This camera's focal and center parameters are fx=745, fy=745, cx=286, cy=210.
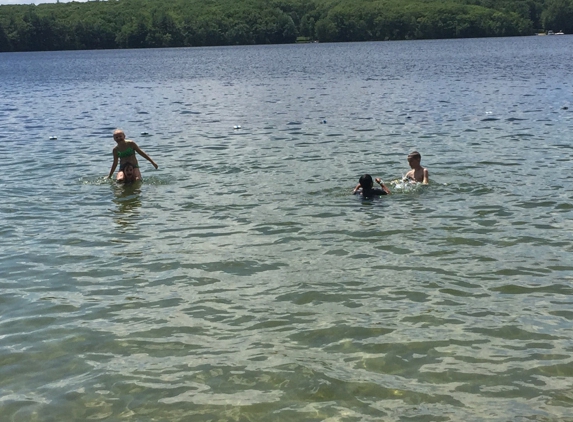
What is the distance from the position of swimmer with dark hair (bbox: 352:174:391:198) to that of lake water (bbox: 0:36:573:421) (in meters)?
0.41

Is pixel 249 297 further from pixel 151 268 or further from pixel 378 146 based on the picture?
pixel 378 146

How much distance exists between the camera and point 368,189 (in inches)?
634

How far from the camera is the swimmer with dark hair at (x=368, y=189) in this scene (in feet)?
52.2

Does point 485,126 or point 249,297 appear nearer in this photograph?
point 249,297

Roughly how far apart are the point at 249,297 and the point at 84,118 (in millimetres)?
28625

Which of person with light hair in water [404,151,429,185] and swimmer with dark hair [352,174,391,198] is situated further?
person with light hair in water [404,151,429,185]

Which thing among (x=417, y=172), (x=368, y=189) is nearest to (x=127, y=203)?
(x=368, y=189)

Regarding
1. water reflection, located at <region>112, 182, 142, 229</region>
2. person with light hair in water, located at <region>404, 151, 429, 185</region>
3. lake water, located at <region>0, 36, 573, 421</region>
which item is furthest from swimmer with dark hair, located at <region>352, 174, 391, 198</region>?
water reflection, located at <region>112, 182, 142, 229</region>

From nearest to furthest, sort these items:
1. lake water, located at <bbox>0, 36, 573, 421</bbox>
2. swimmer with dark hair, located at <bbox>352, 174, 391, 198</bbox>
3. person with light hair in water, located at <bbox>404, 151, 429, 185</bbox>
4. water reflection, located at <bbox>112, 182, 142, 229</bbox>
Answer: lake water, located at <bbox>0, 36, 573, 421</bbox> → water reflection, located at <bbox>112, 182, 142, 229</bbox> → swimmer with dark hair, located at <bbox>352, 174, 391, 198</bbox> → person with light hair in water, located at <bbox>404, 151, 429, 185</bbox>

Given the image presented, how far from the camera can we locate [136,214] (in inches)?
623

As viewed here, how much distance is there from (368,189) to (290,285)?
5.58 meters

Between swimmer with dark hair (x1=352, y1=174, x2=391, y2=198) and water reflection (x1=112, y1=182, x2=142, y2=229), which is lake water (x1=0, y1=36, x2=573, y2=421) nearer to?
water reflection (x1=112, y1=182, x2=142, y2=229)

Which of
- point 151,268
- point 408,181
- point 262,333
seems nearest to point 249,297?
point 262,333

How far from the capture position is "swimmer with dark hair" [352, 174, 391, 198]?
1591 cm
